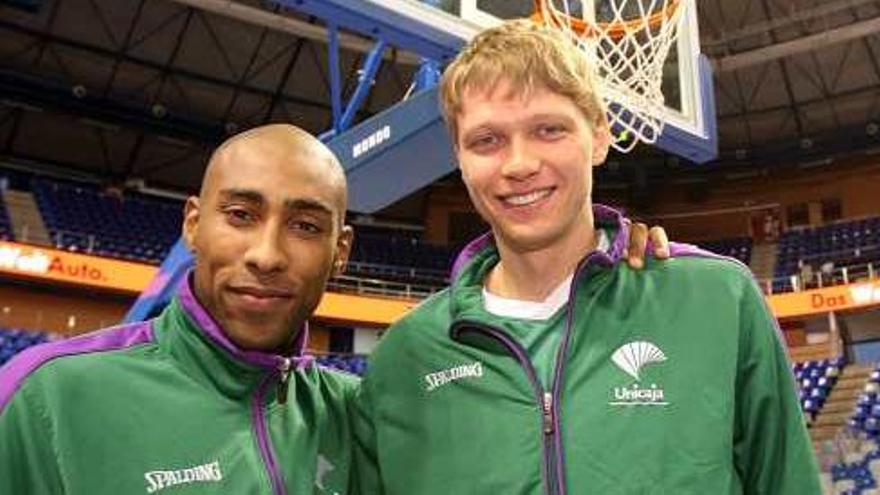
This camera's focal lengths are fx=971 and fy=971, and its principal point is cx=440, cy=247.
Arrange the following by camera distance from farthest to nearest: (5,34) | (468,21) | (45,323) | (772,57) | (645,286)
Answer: (772,57)
(5,34)
(45,323)
(468,21)
(645,286)

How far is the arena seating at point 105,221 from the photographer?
17.3 meters

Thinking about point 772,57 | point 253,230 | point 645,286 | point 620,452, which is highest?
point 772,57

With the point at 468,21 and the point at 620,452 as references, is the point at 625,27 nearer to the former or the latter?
the point at 468,21

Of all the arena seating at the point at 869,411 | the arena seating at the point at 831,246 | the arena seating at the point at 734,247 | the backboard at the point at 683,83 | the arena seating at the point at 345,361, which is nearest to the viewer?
the backboard at the point at 683,83

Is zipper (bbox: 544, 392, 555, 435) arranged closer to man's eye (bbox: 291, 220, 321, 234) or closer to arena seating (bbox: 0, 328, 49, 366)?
man's eye (bbox: 291, 220, 321, 234)

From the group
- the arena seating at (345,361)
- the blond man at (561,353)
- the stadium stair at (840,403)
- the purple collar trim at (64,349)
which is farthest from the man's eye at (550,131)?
the arena seating at (345,361)

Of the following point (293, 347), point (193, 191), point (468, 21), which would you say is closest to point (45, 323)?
point (193, 191)

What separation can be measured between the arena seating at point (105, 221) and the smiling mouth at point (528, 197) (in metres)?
15.2

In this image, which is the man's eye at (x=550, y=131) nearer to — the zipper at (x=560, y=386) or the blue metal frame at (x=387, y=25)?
the zipper at (x=560, y=386)

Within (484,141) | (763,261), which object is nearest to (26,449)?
(484,141)

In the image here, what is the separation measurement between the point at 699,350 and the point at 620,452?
27 centimetres

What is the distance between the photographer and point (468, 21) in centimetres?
459

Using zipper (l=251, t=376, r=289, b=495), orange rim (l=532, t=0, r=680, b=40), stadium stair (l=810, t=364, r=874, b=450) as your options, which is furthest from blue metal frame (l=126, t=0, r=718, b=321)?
stadium stair (l=810, t=364, r=874, b=450)

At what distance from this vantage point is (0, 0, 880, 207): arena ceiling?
18547mm
